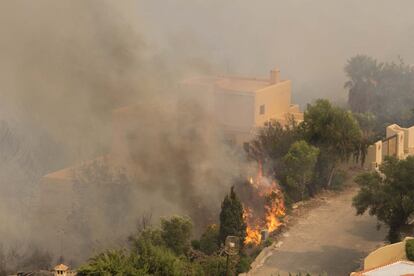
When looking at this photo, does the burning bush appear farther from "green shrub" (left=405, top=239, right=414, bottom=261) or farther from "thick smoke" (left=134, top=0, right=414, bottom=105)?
"thick smoke" (left=134, top=0, right=414, bottom=105)

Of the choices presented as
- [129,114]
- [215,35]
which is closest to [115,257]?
[129,114]

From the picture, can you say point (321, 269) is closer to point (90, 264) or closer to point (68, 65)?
point (90, 264)

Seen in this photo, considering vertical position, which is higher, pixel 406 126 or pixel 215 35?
Result: pixel 215 35

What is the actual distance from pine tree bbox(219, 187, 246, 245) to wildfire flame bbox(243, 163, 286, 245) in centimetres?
68

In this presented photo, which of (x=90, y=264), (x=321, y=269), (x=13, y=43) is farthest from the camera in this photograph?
A: (x=13, y=43)

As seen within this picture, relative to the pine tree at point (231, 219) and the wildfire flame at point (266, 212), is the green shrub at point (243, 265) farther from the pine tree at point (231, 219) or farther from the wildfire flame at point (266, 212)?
the wildfire flame at point (266, 212)

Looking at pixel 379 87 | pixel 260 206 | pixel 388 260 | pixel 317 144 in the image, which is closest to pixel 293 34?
pixel 379 87

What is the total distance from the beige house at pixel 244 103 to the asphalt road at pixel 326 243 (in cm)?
581

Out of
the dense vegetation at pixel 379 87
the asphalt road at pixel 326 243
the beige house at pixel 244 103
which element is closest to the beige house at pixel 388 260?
the asphalt road at pixel 326 243

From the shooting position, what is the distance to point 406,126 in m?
43.3

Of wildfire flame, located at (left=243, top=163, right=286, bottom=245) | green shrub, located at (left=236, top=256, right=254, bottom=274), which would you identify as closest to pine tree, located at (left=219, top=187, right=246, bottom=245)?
wildfire flame, located at (left=243, top=163, right=286, bottom=245)

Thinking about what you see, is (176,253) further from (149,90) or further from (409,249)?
(149,90)

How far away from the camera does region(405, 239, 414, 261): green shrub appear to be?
81.4ft

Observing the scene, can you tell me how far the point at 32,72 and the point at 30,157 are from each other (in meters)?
4.59
